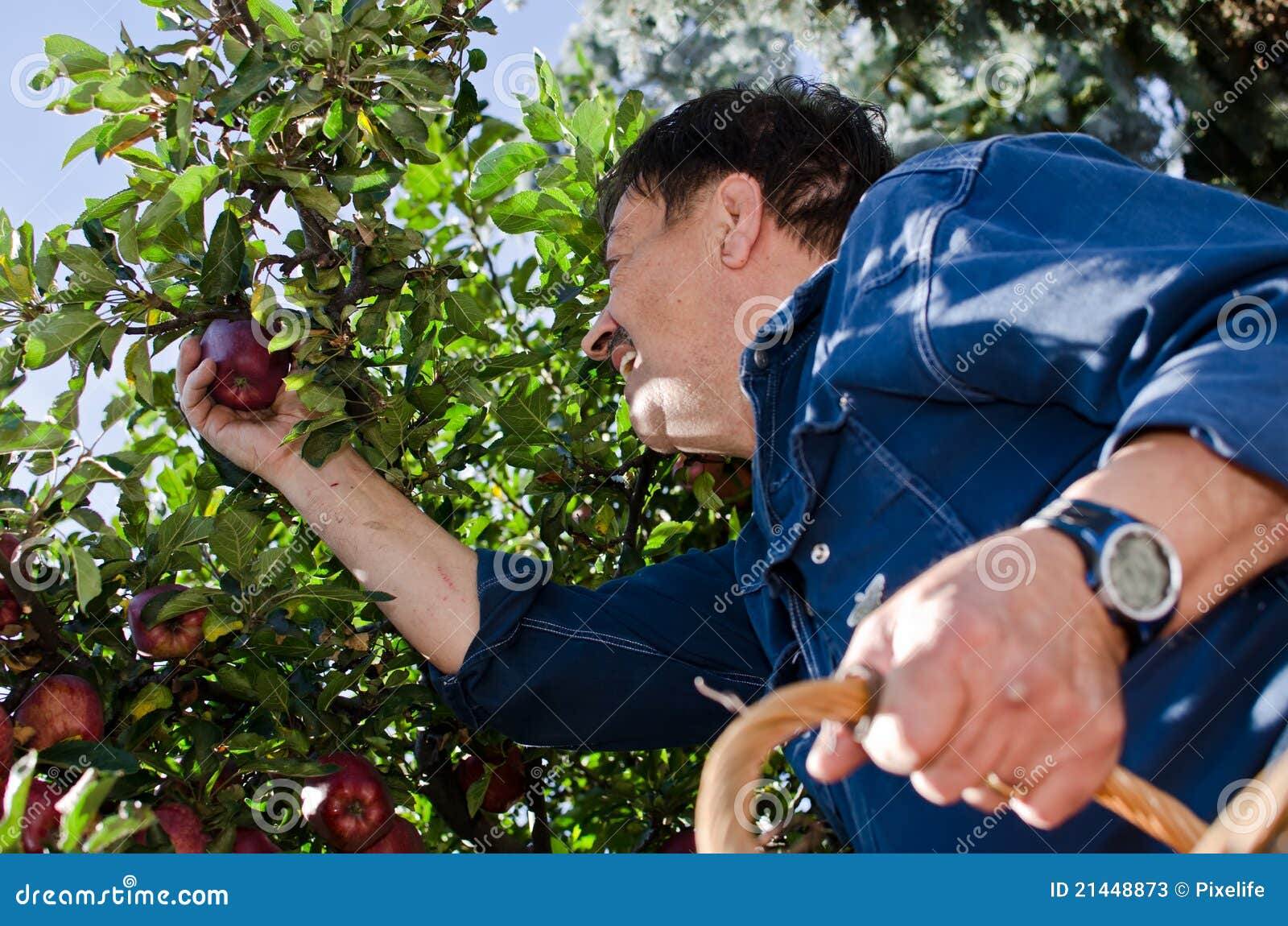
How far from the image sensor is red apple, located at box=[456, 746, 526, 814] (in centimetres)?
220

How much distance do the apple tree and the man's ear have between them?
1.05ft

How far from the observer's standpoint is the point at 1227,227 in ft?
4.03

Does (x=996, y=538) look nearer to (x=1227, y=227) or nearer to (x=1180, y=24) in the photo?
(x=1227, y=227)

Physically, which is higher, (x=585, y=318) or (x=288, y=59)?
(x=288, y=59)

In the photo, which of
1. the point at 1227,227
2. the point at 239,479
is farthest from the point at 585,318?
the point at 1227,227

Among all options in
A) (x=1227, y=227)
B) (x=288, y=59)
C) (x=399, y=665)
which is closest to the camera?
(x=1227, y=227)

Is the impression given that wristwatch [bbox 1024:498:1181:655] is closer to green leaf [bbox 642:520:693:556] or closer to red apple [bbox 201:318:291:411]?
red apple [bbox 201:318:291:411]

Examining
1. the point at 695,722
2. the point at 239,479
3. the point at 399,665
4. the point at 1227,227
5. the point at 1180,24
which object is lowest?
the point at 1180,24

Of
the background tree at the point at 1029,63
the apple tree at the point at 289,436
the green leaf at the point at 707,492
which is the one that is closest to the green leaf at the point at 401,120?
the apple tree at the point at 289,436


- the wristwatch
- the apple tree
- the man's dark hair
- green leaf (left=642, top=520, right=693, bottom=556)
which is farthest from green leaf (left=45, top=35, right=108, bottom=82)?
the wristwatch

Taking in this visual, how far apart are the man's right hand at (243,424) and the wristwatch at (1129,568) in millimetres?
1327

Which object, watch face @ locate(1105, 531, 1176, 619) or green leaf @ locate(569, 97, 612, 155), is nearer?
watch face @ locate(1105, 531, 1176, 619)

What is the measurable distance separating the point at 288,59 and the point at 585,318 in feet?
2.57
